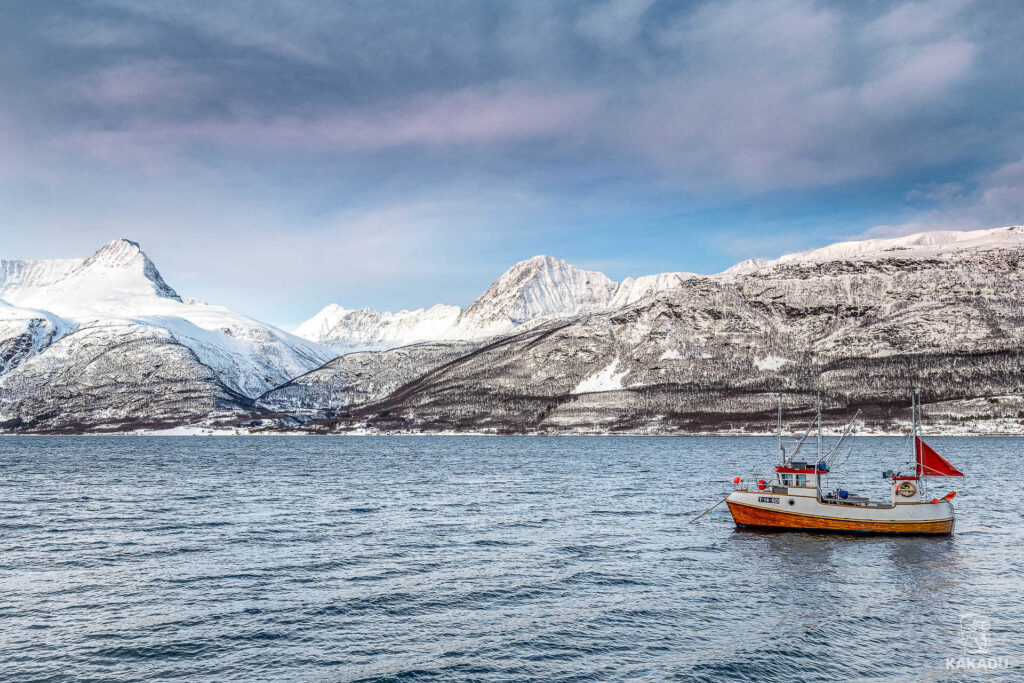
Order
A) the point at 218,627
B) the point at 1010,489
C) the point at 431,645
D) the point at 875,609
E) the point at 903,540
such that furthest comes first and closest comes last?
the point at 1010,489
the point at 903,540
the point at 875,609
the point at 218,627
the point at 431,645

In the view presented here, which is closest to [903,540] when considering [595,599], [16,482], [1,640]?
[595,599]

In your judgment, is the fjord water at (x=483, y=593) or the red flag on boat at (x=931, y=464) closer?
the fjord water at (x=483, y=593)

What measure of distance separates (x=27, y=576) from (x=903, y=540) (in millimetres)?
62075

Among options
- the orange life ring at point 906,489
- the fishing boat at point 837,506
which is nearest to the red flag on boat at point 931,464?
the fishing boat at point 837,506

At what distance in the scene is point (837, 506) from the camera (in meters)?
64.7

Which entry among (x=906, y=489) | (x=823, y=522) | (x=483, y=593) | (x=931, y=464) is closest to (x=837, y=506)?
(x=823, y=522)

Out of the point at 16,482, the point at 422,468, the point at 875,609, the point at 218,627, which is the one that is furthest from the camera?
the point at 422,468

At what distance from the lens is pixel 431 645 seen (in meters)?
33.2

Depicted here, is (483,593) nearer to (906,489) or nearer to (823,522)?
(823,522)

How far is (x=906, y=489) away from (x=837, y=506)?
6.08 m

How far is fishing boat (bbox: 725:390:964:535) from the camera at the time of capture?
62781 mm

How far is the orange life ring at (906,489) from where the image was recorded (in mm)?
64812

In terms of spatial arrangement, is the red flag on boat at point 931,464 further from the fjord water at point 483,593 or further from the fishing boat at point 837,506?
the fjord water at point 483,593

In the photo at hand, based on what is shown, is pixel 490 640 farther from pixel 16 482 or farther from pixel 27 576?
pixel 16 482
